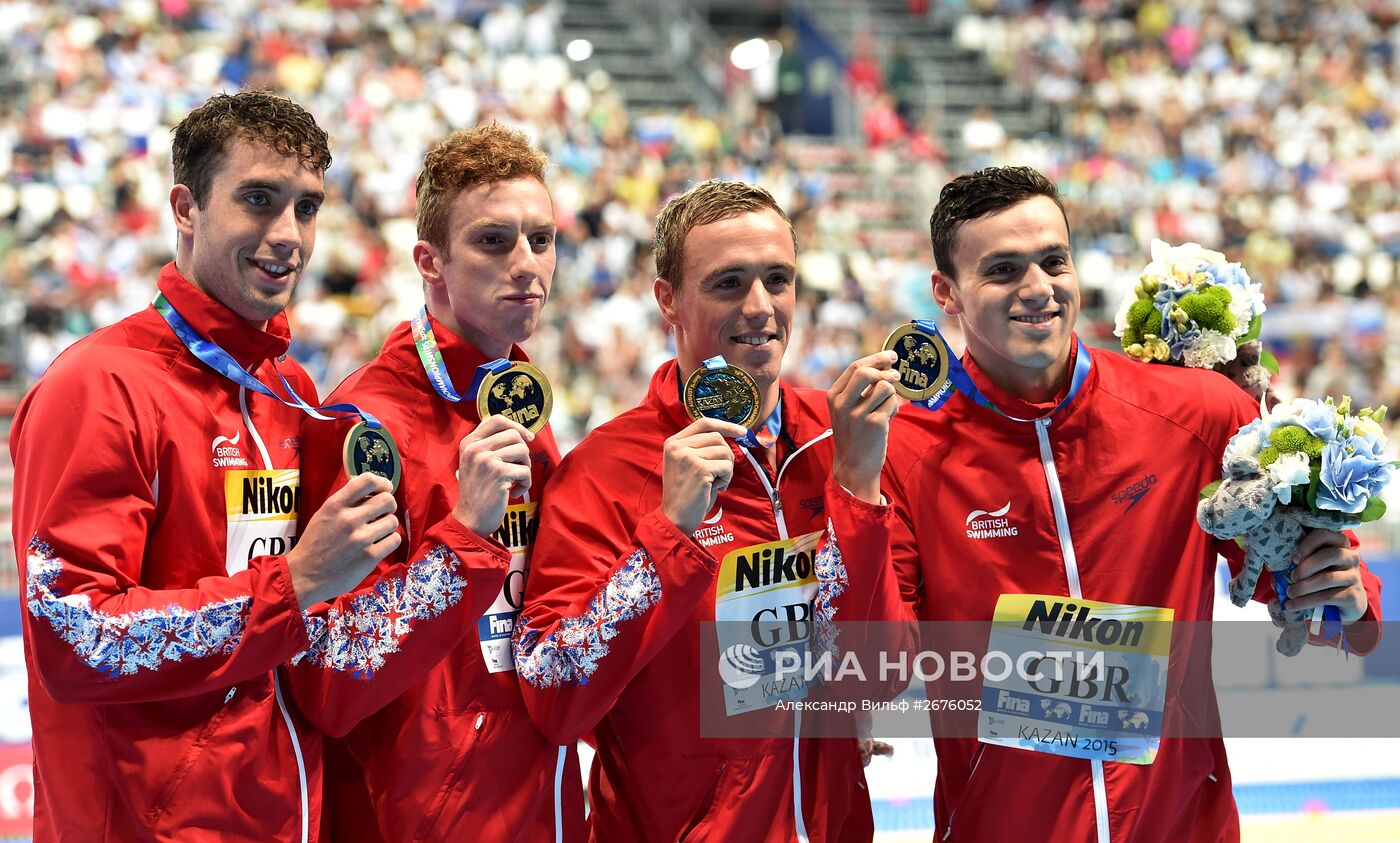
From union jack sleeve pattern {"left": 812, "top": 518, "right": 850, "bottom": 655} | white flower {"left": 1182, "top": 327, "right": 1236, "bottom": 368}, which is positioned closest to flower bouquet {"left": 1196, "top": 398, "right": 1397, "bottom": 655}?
white flower {"left": 1182, "top": 327, "right": 1236, "bottom": 368}

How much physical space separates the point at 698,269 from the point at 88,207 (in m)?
10.7

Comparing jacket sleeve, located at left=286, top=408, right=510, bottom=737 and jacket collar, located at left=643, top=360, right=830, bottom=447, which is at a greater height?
jacket collar, located at left=643, top=360, right=830, bottom=447

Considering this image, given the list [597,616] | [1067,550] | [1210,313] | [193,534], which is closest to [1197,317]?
[1210,313]

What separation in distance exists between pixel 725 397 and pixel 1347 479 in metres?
1.38

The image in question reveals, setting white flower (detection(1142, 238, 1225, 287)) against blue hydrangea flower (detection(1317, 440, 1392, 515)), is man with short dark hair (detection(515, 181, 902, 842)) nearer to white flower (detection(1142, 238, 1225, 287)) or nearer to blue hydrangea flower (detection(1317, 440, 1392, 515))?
blue hydrangea flower (detection(1317, 440, 1392, 515))

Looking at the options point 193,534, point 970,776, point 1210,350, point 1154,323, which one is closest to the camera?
point 193,534

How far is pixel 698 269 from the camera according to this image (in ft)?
11.6

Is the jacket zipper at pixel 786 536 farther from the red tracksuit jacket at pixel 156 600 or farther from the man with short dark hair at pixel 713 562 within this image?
the red tracksuit jacket at pixel 156 600

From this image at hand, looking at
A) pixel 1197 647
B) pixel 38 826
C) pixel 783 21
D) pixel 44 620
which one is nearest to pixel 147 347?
pixel 44 620

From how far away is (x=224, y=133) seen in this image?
3150 millimetres

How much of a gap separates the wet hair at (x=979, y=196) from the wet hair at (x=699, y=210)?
0.41m

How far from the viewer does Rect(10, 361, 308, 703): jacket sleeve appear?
2.79 m

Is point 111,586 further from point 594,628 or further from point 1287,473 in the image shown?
point 1287,473

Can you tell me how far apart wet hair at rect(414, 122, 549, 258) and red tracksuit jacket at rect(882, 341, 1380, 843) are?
3.82 feet
